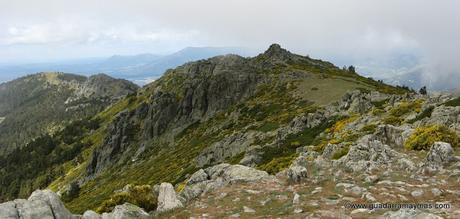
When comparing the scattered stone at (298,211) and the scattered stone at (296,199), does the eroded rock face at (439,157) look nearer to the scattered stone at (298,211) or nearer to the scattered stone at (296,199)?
the scattered stone at (296,199)

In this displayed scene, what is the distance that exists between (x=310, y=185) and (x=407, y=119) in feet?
88.3

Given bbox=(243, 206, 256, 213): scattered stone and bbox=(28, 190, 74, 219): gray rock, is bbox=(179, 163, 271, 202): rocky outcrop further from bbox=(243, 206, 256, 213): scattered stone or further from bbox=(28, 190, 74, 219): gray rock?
bbox=(28, 190, 74, 219): gray rock

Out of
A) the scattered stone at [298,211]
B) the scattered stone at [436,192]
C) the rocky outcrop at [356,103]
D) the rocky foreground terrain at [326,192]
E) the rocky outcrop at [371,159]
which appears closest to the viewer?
the rocky foreground terrain at [326,192]

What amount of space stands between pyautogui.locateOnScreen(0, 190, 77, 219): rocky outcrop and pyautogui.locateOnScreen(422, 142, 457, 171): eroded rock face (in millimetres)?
18607

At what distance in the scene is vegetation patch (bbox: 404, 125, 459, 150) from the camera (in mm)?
28150

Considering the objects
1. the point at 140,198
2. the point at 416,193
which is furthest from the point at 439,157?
the point at 140,198

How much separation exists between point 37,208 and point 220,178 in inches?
455

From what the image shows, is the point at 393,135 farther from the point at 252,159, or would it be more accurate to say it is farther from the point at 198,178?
the point at 252,159

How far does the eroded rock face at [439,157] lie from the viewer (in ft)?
75.4

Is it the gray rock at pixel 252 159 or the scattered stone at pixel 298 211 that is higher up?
the scattered stone at pixel 298 211

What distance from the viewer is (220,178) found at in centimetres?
2898

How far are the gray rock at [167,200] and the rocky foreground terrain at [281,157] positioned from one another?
78 millimetres

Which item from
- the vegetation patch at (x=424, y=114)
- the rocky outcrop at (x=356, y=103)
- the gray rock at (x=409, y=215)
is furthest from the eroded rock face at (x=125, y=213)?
the rocky outcrop at (x=356, y=103)

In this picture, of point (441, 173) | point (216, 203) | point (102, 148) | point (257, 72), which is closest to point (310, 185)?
point (216, 203)
